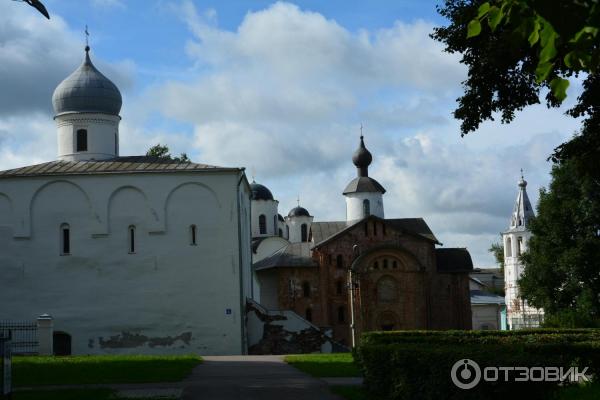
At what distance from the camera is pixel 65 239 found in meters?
31.7

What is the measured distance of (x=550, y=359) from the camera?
8.58 m

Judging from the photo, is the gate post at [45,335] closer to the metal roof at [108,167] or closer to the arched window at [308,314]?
the metal roof at [108,167]

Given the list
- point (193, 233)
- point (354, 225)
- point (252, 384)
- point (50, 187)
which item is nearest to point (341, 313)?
point (354, 225)

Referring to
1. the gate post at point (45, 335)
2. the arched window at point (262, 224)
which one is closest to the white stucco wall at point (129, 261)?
the gate post at point (45, 335)

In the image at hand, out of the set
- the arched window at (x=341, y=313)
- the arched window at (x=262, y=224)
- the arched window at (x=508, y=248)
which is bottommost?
the arched window at (x=341, y=313)

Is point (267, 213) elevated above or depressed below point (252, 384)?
above

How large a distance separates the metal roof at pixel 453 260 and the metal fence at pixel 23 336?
25873 millimetres

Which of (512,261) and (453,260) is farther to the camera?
(512,261)

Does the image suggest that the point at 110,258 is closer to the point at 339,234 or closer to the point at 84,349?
the point at 84,349

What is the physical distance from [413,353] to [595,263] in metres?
28.2

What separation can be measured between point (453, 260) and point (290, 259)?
9.45 meters

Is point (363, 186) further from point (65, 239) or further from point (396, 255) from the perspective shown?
point (65, 239)

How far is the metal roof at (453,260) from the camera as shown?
49219mm

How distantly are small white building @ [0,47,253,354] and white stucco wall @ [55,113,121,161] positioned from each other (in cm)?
232
